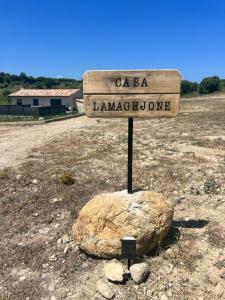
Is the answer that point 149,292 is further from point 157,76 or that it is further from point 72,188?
point 72,188

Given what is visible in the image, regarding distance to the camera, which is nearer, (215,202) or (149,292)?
(149,292)

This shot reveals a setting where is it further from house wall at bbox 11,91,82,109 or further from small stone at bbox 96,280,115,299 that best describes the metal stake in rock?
house wall at bbox 11,91,82,109

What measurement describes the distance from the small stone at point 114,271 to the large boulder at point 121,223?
17 centimetres

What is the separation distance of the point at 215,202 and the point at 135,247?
2.79 m

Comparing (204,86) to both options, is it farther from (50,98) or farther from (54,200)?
(54,200)

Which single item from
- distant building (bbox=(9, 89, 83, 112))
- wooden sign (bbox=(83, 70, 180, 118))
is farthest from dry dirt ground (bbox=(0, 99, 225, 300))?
distant building (bbox=(9, 89, 83, 112))

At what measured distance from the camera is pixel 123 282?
391cm

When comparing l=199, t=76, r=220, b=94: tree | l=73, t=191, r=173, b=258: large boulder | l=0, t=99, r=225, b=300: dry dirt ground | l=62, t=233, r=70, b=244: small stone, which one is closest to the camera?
l=0, t=99, r=225, b=300: dry dirt ground

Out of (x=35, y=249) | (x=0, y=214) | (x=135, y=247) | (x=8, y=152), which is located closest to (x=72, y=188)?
(x=0, y=214)

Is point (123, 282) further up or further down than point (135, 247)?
further down

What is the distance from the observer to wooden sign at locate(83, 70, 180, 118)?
4.39 meters

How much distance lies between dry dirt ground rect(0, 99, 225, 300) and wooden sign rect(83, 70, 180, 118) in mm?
1933

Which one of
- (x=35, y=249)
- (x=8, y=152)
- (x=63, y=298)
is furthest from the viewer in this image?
(x=8, y=152)

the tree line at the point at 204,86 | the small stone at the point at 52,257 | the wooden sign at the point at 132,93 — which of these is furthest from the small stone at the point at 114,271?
the tree line at the point at 204,86
